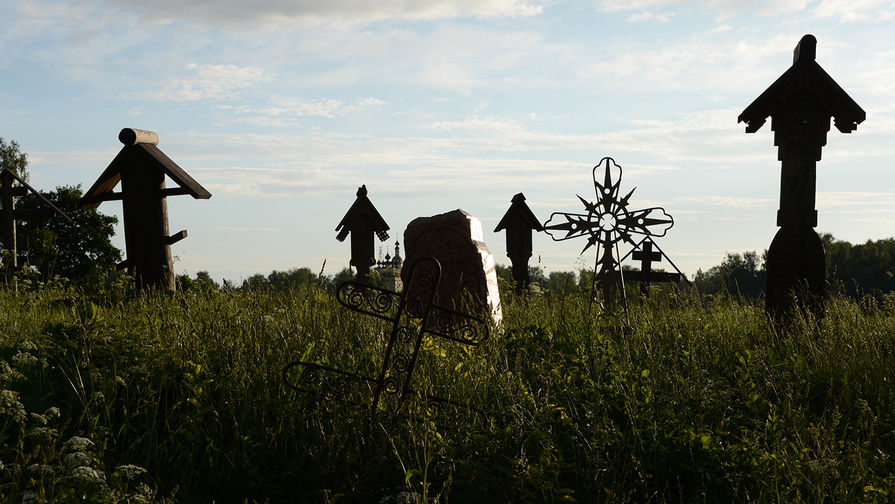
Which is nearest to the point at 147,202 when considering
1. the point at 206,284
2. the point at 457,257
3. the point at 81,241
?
the point at 206,284

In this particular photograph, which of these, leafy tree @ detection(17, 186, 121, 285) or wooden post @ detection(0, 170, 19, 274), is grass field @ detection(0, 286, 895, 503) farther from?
leafy tree @ detection(17, 186, 121, 285)

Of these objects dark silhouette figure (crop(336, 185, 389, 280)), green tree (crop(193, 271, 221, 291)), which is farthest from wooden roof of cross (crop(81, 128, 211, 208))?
dark silhouette figure (crop(336, 185, 389, 280))

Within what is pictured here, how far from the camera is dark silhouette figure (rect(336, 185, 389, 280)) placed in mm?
13648

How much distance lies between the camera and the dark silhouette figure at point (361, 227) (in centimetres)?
1365

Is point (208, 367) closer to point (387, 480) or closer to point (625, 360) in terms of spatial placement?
point (387, 480)

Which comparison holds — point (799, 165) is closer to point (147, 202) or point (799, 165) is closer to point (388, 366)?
point (388, 366)

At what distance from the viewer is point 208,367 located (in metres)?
5.62

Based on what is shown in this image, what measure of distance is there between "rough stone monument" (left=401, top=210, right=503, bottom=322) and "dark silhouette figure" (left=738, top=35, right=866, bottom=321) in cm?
340

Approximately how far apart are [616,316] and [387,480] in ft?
11.0

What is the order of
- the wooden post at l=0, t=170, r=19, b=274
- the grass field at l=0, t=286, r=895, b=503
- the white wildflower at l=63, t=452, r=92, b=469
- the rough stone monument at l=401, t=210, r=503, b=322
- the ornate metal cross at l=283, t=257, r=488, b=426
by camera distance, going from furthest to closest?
1. the wooden post at l=0, t=170, r=19, b=274
2. the rough stone monument at l=401, t=210, r=503, b=322
3. the ornate metal cross at l=283, t=257, r=488, b=426
4. the grass field at l=0, t=286, r=895, b=503
5. the white wildflower at l=63, t=452, r=92, b=469

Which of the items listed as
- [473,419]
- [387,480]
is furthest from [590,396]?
[387,480]

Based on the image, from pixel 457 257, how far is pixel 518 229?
399 centimetres

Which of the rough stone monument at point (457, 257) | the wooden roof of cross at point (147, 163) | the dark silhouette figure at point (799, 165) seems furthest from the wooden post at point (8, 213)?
the dark silhouette figure at point (799, 165)

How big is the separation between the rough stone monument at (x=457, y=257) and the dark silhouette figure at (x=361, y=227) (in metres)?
4.62
